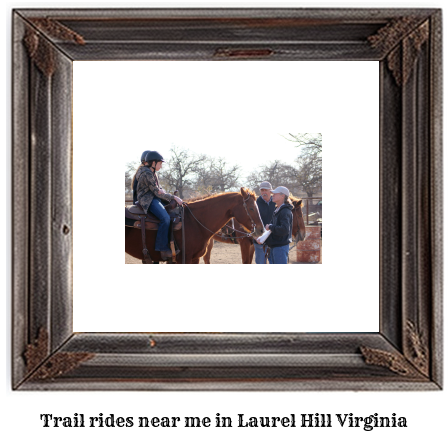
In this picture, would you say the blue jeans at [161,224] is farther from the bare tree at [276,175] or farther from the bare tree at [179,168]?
the bare tree at [276,175]

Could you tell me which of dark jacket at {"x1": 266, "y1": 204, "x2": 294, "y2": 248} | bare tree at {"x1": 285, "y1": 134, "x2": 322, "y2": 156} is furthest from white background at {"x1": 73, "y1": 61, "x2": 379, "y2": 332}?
dark jacket at {"x1": 266, "y1": 204, "x2": 294, "y2": 248}

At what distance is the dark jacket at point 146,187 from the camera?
4.70 ft

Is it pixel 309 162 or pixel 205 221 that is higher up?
pixel 309 162

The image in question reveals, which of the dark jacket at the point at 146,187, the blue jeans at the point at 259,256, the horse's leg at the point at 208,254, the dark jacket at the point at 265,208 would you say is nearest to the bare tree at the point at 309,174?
the dark jacket at the point at 265,208

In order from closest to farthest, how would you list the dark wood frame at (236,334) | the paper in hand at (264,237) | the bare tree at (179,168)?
the dark wood frame at (236,334) → the bare tree at (179,168) → the paper in hand at (264,237)

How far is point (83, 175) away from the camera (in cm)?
142

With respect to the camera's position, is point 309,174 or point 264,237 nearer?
point 309,174

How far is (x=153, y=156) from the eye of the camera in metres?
1.43

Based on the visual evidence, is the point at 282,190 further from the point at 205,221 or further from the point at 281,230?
the point at 205,221

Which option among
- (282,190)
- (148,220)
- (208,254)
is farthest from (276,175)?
(148,220)

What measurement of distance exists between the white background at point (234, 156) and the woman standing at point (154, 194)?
0.05 m

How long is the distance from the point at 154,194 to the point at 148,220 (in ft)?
0.45

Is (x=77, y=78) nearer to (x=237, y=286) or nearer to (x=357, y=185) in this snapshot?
(x=237, y=286)
